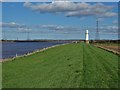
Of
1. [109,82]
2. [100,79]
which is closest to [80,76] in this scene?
[100,79]

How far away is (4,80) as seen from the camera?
15.6 meters

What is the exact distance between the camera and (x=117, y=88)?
13.5 meters

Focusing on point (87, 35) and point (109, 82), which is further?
point (87, 35)

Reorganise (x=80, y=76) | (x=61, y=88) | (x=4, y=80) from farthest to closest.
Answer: (x=80, y=76)
(x=4, y=80)
(x=61, y=88)

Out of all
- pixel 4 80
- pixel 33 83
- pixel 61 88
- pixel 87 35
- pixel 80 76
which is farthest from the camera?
pixel 87 35

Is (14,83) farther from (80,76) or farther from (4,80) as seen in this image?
(80,76)

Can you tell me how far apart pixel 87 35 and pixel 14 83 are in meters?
115

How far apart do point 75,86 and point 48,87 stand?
124cm

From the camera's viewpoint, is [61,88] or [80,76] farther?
[80,76]

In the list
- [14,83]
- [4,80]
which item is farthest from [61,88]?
[4,80]

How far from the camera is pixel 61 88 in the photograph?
42.7ft

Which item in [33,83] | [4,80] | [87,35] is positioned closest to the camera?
[33,83]

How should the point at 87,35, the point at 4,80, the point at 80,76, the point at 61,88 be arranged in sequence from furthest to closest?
the point at 87,35 → the point at 80,76 → the point at 4,80 → the point at 61,88

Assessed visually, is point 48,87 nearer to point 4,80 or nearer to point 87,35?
point 4,80
